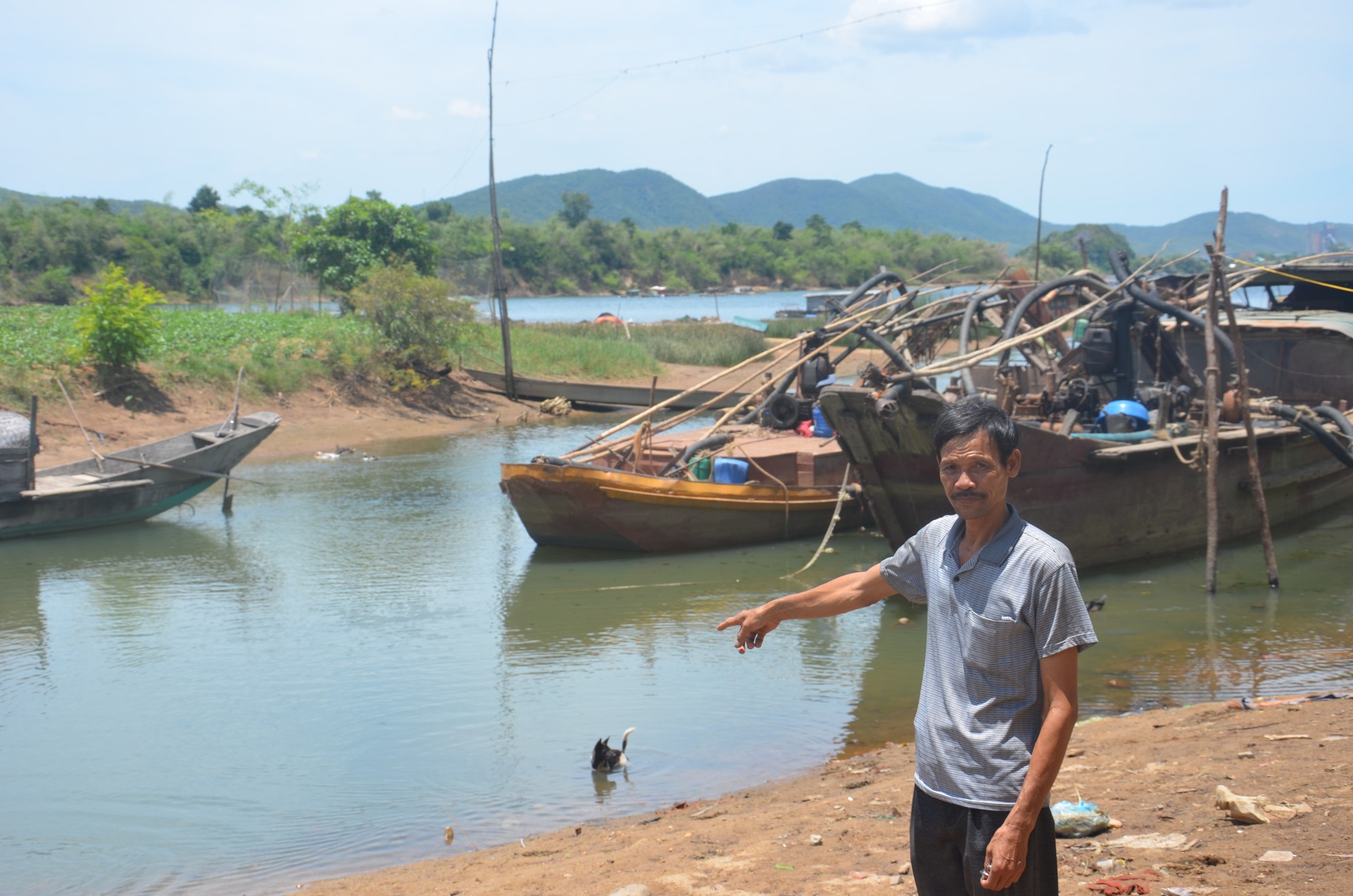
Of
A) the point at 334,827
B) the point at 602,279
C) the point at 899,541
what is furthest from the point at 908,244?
the point at 334,827

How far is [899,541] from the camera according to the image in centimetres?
998

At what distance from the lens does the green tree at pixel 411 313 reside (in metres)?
23.5

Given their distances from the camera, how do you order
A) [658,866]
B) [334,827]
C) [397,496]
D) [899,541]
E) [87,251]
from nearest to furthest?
1. [658,866]
2. [334,827]
3. [899,541]
4. [397,496]
5. [87,251]

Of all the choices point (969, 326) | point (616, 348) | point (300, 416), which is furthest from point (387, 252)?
point (969, 326)

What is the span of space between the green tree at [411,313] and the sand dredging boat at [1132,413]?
13.3 metres

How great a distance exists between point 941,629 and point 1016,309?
9.27 m

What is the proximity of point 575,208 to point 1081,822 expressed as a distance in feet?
326

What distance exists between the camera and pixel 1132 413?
35.5 ft

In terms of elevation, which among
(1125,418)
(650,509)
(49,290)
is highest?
(49,290)

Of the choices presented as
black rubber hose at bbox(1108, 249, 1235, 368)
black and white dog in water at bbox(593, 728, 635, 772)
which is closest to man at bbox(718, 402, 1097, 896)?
black and white dog in water at bbox(593, 728, 635, 772)

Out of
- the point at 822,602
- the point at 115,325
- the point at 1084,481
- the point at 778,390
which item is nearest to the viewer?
the point at 822,602

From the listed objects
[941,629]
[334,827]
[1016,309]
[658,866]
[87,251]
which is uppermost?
[87,251]

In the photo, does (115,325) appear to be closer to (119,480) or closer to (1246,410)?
(119,480)

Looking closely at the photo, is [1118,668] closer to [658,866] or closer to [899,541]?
[899,541]
